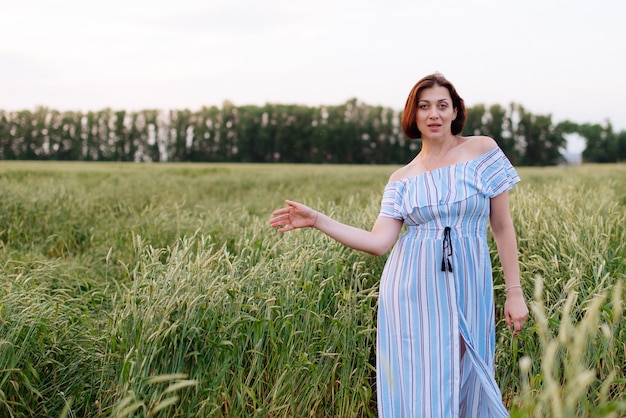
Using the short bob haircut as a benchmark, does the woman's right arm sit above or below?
below

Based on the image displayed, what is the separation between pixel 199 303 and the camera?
9.41 feet

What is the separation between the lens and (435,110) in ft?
8.44

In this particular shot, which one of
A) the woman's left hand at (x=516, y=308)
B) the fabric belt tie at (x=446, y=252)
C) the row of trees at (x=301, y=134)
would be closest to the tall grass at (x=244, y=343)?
the woman's left hand at (x=516, y=308)

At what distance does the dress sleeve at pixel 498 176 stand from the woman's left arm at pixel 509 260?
0.11 ft

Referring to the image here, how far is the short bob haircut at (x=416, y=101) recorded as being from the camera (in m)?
2.61

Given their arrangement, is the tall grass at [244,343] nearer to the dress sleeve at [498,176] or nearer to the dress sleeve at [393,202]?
the dress sleeve at [498,176]

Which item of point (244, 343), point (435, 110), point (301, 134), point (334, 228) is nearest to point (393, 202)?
point (334, 228)

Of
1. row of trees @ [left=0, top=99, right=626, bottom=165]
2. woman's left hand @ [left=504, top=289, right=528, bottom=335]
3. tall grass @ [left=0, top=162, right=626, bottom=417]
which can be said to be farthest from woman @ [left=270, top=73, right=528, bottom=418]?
row of trees @ [left=0, top=99, right=626, bottom=165]

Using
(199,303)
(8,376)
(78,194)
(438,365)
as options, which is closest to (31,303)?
(8,376)

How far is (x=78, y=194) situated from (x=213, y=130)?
122 feet

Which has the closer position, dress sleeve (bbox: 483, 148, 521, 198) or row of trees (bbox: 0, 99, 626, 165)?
dress sleeve (bbox: 483, 148, 521, 198)

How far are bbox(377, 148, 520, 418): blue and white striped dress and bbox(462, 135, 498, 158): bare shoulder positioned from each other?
0.11 ft

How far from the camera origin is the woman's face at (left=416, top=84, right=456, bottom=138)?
258 centimetres

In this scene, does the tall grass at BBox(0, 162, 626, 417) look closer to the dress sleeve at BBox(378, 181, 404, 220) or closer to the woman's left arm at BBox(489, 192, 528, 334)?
the woman's left arm at BBox(489, 192, 528, 334)
